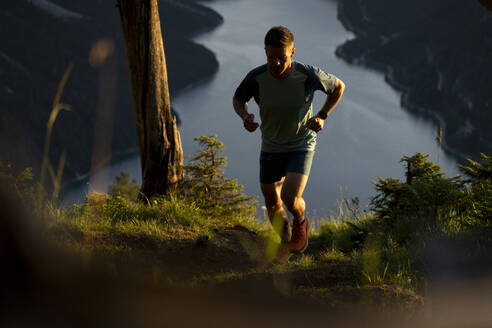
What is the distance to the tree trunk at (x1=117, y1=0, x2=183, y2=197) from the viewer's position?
5516 millimetres

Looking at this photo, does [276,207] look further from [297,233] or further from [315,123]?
[315,123]

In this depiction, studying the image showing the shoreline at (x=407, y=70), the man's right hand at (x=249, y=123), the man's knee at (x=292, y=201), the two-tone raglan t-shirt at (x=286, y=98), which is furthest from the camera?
the shoreline at (x=407, y=70)

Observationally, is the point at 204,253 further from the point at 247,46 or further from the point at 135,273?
the point at 247,46

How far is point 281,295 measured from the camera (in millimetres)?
2922

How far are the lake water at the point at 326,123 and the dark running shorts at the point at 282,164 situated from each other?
1852 inches

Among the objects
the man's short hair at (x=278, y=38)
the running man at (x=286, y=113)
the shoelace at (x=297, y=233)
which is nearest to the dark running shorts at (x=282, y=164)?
the running man at (x=286, y=113)

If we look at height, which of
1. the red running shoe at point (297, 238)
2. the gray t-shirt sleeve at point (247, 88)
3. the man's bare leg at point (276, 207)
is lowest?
the red running shoe at point (297, 238)

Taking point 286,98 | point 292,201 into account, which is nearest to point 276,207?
point 292,201

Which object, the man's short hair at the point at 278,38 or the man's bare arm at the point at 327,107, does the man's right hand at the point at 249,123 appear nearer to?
the man's bare arm at the point at 327,107

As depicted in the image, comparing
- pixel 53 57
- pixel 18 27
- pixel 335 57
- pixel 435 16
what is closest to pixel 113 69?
pixel 53 57

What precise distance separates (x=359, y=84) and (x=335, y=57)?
421 inches

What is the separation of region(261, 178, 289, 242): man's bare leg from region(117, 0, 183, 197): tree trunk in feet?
6.42

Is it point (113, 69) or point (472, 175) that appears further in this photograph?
point (113, 69)

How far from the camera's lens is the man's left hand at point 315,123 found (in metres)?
3.54
